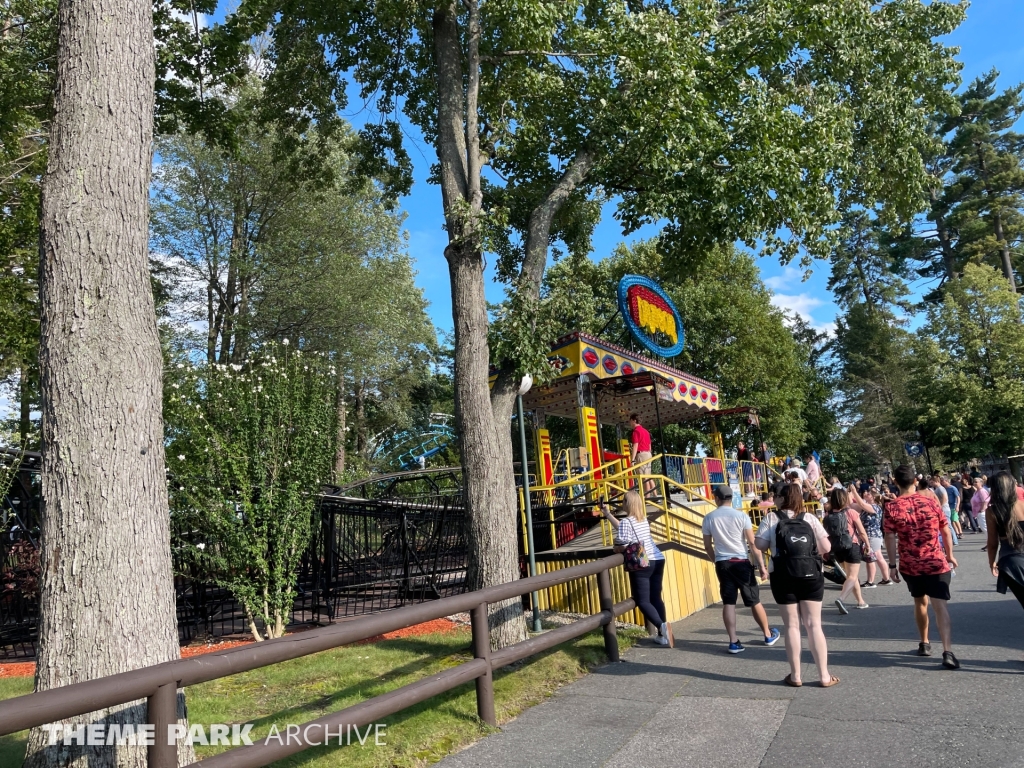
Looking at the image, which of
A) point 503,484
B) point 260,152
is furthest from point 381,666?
point 260,152

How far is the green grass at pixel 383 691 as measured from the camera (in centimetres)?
484

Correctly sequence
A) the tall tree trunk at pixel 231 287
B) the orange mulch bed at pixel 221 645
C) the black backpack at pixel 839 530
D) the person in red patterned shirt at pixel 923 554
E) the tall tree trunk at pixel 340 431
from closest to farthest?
the person in red patterned shirt at pixel 923 554, the orange mulch bed at pixel 221 645, the black backpack at pixel 839 530, the tall tree trunk at pixel 340 431, the tall tree trunk at pixel 231 287

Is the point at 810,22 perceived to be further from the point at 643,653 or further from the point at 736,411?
the point at 736,411

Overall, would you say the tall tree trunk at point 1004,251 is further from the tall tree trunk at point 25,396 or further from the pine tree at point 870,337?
the tall tree trunk at point 25,396

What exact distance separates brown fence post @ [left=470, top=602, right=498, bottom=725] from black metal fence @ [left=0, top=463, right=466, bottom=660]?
4682 mm

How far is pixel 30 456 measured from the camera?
31.5 ft

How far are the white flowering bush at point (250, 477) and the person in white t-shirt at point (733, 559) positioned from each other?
4.92 metres

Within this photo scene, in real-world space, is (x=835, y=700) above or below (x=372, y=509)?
below

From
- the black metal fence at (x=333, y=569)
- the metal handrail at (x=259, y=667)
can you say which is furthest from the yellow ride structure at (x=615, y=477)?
the metal handrail at (x=259, y=667)

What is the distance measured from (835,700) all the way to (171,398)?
795 cm

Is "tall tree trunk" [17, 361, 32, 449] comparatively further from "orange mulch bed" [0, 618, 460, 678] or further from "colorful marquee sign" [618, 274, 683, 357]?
"colorful marquee sign" [618, 274, 683, 357]

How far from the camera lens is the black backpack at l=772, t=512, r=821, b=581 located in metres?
6.00

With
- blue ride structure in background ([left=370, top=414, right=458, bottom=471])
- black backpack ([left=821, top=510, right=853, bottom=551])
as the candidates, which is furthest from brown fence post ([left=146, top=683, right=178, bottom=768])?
blue ride structure in background ([left=370, top=414, right=458, bottom=471])

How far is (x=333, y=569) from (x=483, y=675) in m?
5.70
